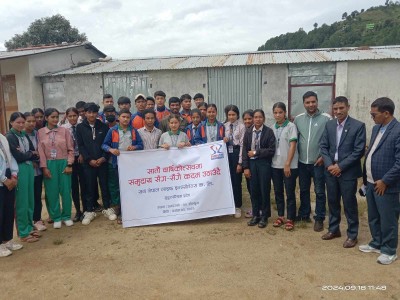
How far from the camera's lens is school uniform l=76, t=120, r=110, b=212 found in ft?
16.4

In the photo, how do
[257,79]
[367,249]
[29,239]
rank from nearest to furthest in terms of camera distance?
[367,249] → [29,239] → [257,79]

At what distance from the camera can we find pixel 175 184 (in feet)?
16.2

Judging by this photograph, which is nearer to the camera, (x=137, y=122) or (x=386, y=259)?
(x=386, y=259)

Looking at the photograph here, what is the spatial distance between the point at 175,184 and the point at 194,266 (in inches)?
58.7

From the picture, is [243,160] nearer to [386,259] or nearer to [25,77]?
[386,259]

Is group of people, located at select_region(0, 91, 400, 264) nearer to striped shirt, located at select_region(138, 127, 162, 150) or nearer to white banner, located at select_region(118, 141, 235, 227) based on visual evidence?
striped shirt, located at select_region(138, 127, 162, 150)

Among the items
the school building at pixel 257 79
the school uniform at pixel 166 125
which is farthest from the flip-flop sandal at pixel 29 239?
the school building at pixel 257 79

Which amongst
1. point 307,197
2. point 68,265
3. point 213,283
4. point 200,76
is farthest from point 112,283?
point 200,76

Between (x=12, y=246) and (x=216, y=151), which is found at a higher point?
(x=216, y=151)

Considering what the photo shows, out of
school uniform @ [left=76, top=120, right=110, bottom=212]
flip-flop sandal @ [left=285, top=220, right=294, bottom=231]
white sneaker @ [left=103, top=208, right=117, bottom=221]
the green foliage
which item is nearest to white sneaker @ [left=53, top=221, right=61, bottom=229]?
school uniform @ [left=76, top=120, right=110, bottom=212]

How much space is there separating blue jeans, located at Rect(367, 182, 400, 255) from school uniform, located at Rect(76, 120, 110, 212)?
3.67 metres

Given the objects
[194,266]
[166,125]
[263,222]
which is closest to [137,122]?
[166,125]

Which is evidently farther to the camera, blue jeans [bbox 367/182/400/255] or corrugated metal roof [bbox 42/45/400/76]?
Answer: corrugated metal roof [bbox 42/45/400/76]

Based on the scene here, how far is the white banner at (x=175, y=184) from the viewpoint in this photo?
4.87 m
